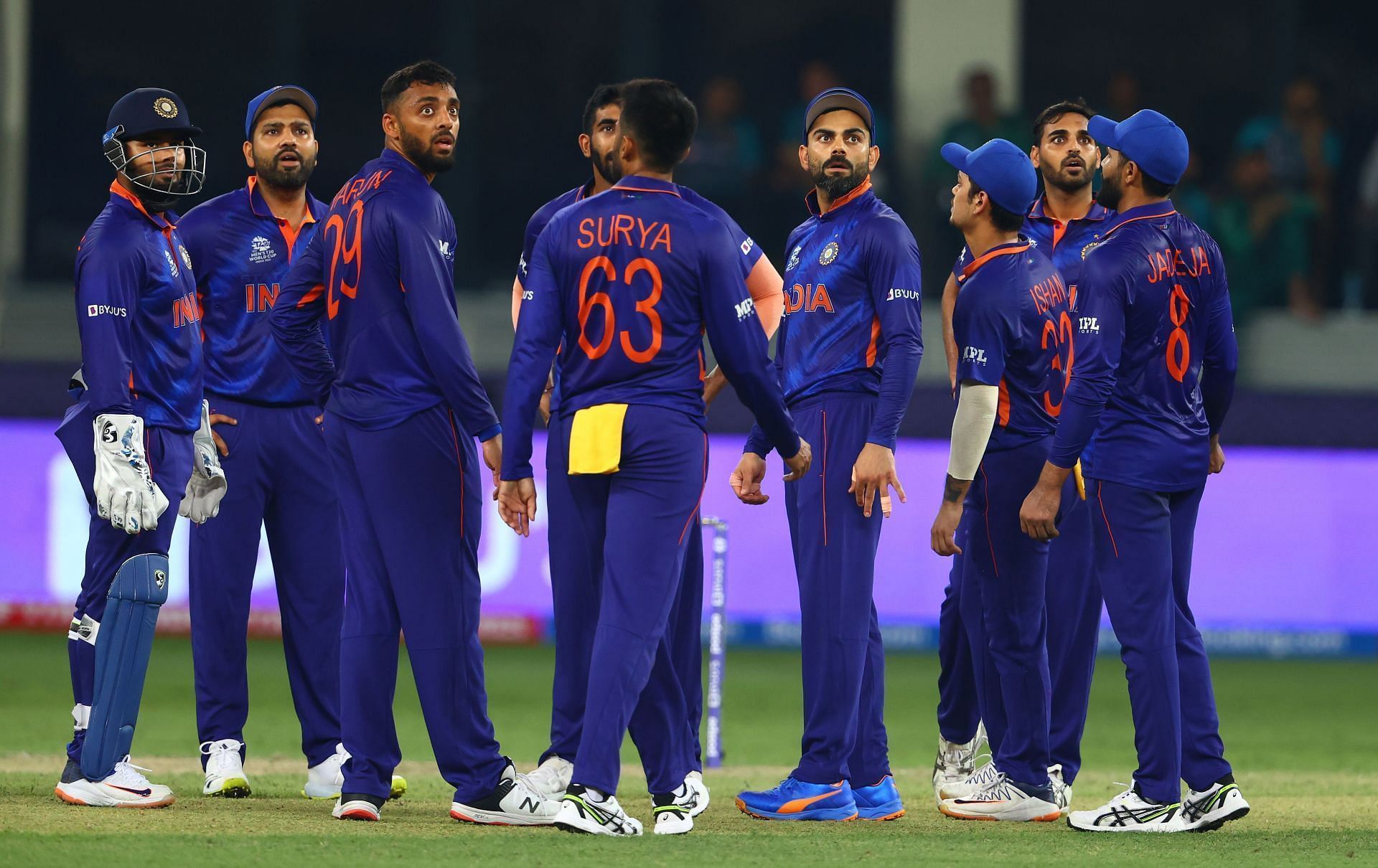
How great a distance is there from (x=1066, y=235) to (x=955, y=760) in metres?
2.25

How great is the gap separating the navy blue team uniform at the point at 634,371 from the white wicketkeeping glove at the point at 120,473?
1397mm

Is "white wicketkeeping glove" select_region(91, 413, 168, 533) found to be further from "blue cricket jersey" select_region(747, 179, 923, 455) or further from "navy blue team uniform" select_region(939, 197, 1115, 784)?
"navy blue team uniform" select_region(939, 197, 1115, 784)

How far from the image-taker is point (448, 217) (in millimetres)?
6156

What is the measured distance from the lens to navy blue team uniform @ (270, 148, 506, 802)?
5883 mm

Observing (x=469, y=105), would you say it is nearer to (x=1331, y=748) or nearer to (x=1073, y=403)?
(x=1331, y=748)

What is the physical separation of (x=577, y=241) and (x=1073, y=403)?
1.80 metres

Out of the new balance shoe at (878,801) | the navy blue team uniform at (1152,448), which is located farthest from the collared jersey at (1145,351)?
the new balance shoe at (878,801)

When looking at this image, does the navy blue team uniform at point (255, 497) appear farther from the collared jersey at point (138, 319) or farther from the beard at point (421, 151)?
the beard at point (421, 151)

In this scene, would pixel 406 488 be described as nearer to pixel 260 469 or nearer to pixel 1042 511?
pixel 260 469

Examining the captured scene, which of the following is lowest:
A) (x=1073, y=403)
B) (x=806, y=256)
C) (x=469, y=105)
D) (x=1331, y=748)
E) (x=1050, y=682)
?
(x=1331, y=748)

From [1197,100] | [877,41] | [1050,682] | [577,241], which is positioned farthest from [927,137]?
[577,241]

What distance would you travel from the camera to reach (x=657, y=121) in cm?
579

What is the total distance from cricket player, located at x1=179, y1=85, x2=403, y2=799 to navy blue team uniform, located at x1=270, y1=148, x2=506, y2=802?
1053 mm

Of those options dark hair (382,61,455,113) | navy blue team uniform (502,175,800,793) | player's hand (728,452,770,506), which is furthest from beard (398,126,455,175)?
player's hand (728,452,770,506)
